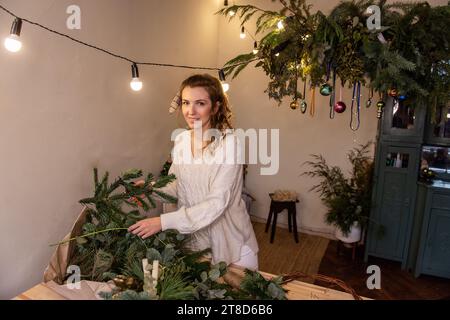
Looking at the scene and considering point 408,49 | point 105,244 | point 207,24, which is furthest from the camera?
point 207,24

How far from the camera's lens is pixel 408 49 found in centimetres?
134

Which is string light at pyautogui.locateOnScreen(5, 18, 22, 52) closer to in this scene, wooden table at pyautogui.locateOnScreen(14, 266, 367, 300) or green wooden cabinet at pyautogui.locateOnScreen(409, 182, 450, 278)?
wooden table at pyautogui.locateOnScreen(14, 266, 367, 300)

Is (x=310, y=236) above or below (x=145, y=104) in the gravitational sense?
below

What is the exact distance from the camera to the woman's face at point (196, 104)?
1401 mm

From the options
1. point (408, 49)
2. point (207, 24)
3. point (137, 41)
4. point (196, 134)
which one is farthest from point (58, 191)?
point (207, 24)

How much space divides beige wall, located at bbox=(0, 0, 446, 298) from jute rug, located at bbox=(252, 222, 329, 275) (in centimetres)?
138

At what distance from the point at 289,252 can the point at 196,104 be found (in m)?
2.31

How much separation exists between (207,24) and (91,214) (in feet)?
8.86

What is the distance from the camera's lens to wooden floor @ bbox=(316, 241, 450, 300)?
2.57 meters

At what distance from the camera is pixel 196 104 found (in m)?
1.41

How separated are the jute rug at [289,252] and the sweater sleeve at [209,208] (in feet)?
5.78

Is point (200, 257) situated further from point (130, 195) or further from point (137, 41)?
point (137, 41)

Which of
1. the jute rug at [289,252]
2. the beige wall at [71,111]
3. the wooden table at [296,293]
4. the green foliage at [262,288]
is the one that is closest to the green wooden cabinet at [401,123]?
the jute rug at [289,252]

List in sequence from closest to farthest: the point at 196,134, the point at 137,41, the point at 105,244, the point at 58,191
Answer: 1. the point at 105,244
2. the point at 196,134
3. the point at 58,191
4. the point at 137,41
